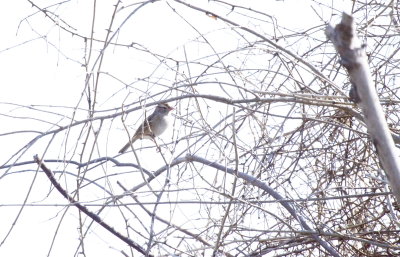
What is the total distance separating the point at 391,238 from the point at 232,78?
93 cm

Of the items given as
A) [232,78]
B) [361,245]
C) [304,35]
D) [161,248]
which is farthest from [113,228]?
[304,35]

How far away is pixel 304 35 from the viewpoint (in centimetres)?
340

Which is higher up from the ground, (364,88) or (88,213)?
(88,213)

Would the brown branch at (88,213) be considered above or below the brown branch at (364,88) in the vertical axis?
above

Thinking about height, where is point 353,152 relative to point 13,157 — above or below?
above

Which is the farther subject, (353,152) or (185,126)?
(353,152)

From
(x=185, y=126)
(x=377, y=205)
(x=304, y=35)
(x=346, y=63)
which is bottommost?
(x=346, y=63)

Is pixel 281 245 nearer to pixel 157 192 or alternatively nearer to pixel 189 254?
pixel 189 254

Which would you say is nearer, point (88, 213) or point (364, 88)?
point (364, 88)

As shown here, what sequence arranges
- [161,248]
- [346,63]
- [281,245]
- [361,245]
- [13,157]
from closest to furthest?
[346,63] → [13,157] → [161,248] → [281,245] → [361,245]

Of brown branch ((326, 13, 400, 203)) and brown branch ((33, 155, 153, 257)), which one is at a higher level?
brown branch ((33, 155, 153, 257))

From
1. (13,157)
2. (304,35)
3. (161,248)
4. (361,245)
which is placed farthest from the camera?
(304,35)

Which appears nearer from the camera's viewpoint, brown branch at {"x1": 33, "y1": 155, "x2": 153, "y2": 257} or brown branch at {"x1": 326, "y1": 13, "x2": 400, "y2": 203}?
brown branch at {"x1": 326, "y1": 13, "x2": 400, "y2": 203}

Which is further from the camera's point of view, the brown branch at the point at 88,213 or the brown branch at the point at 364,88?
the brown branch at the point at 88,213
